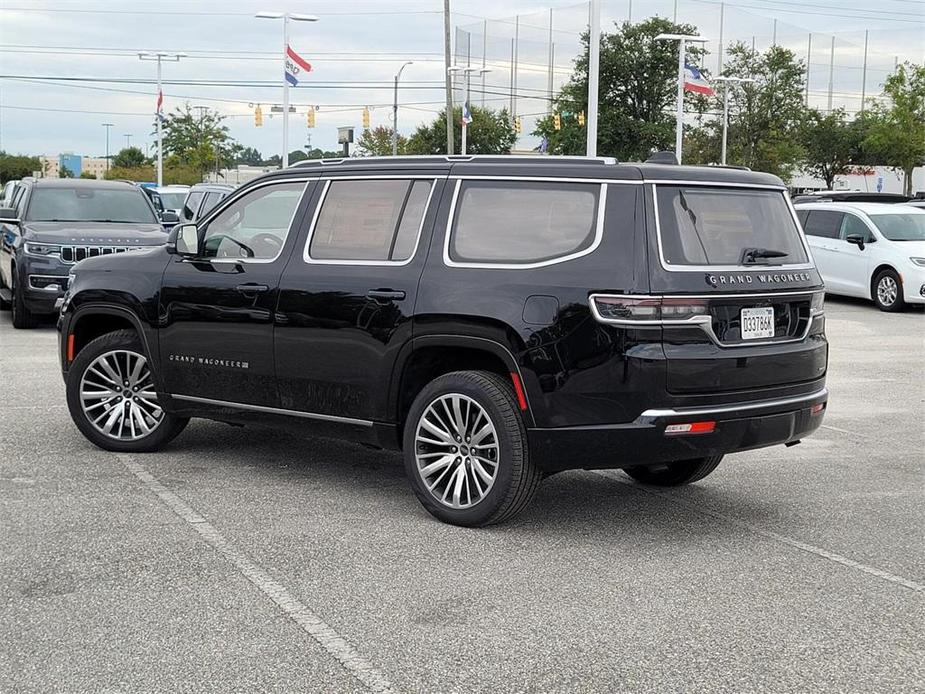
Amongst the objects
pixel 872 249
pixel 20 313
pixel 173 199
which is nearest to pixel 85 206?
pixel 20 313

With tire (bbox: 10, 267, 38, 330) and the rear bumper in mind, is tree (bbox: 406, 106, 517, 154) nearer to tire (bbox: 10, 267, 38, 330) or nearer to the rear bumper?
tire (bbox: 10, 267, 38, 330)

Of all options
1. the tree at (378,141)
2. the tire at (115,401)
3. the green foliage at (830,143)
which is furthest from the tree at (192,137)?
the tire at (115,401)

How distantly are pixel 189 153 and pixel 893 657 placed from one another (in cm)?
9048

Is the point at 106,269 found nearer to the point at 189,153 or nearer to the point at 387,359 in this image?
the point at 387,359

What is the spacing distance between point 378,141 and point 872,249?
75.2 m

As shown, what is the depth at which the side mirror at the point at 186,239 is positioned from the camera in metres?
7.27

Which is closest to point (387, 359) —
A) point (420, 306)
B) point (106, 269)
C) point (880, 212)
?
point (420, 306)

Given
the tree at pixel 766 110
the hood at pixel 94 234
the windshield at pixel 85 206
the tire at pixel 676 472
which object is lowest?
the tire at pixel 676 472

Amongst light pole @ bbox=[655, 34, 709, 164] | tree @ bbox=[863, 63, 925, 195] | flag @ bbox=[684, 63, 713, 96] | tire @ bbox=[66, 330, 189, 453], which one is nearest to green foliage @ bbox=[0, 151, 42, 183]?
tree @ bbox=[863, 63, 925, 195]

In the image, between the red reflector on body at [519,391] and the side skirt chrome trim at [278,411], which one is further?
the side skirt chrome trim at [278,411]

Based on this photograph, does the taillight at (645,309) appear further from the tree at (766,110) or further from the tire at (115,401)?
the tree at (766,110)

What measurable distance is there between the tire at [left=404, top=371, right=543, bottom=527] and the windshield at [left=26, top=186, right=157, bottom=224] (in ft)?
35.2

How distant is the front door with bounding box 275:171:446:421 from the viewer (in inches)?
249

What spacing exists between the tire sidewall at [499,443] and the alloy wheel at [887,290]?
14.8 metres
